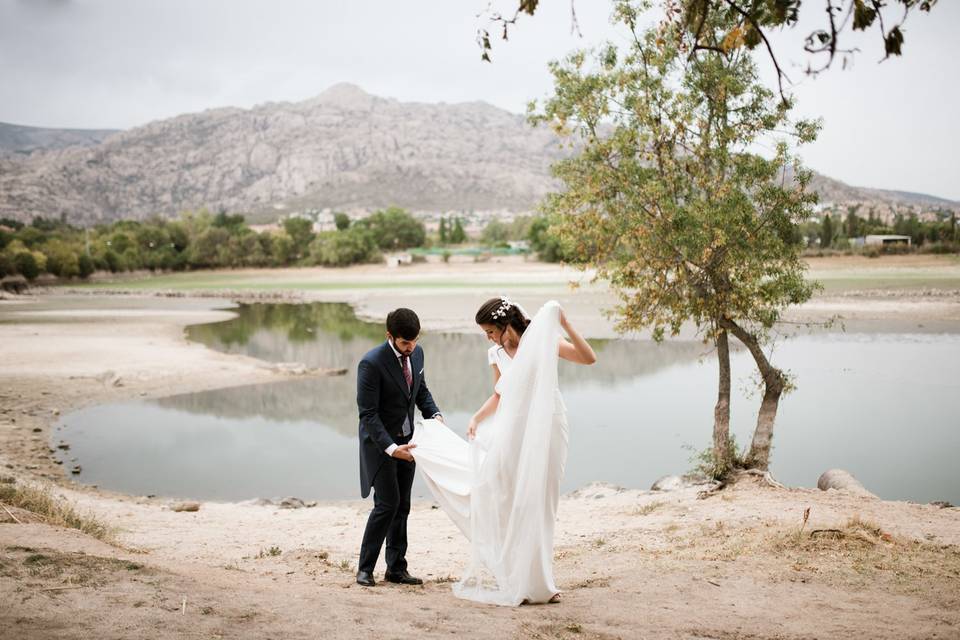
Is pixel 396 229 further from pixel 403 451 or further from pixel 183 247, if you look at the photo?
pixel 403 451

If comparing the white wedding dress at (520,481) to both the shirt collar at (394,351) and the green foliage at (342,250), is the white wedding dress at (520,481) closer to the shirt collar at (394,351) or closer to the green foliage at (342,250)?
the shirt collar at (394,351)

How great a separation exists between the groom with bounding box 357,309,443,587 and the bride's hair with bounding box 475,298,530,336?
554 mm

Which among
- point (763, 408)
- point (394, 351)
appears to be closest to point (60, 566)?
point (394, 351)

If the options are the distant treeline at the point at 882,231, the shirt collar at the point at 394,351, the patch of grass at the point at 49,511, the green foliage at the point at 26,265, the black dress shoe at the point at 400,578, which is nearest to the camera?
the shirt collar at the point at 394,351

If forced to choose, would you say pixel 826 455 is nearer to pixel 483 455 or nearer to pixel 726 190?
pixel 726 190

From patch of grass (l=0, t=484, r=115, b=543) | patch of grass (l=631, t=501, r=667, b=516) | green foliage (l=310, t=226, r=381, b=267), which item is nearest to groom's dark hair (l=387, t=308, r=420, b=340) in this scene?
patch of grass (l=0, t=484, r=115, b=543)

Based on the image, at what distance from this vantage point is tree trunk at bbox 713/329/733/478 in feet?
40.9

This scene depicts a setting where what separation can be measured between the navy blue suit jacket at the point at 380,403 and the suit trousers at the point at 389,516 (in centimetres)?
10

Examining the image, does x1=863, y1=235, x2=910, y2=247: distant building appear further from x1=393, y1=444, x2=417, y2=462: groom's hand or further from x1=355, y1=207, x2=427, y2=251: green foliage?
x1=355, y1=207, x2=427, y2=251: green foliage

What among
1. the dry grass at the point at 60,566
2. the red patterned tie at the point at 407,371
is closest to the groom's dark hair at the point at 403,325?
the red patterned tie at the point at 407,371

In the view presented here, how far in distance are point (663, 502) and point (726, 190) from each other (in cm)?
513

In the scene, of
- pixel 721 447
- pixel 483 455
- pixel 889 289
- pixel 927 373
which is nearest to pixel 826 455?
pixel 721 447

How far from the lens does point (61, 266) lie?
79500 millimetres

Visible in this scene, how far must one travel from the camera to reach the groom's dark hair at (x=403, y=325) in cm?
581
